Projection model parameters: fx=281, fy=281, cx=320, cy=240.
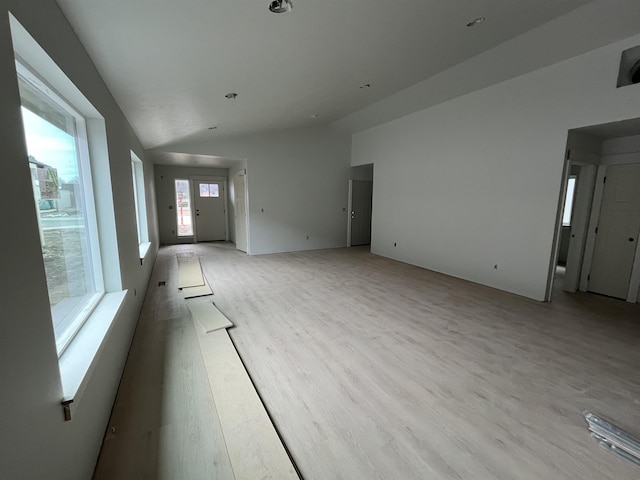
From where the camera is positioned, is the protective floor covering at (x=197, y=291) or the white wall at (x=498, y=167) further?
the protective floor covering at (x=197, y=291)

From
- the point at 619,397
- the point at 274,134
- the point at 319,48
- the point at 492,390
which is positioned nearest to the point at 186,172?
the point at 274,134

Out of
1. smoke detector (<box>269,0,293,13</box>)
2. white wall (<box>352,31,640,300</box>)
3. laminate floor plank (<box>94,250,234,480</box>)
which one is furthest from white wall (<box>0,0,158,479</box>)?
white wall (<box>352,31,640,300</box>)

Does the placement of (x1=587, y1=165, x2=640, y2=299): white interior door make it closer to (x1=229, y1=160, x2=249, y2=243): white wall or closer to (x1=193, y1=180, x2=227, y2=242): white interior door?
(x1=229, y1=160, x2=249, y2=243): white wall

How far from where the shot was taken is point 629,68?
3045mm

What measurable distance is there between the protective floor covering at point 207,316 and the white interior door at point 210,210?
5.71 metres

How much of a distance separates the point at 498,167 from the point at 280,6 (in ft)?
13.0

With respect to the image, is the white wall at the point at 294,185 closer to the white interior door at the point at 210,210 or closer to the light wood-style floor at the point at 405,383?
the white interior door at the point at 210,210

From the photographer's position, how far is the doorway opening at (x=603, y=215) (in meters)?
3.88

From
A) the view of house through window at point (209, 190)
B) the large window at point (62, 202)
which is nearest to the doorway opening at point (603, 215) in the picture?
the large window at point (62, 202)

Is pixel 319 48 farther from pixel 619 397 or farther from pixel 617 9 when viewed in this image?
pixel 619 397

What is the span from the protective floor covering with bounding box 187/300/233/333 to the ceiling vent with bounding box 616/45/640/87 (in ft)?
16.7

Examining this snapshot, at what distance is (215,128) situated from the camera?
5188 millimetres

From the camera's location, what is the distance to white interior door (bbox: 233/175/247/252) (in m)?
7.16

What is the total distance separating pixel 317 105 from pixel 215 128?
1927mm
